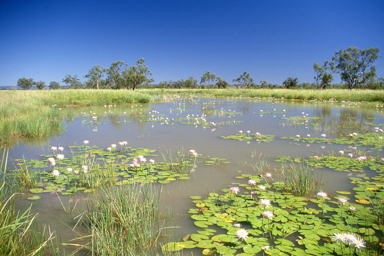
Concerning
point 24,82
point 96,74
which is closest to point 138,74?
point 96,74

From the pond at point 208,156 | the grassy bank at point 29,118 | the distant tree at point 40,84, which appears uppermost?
the distant tree at point 40,84

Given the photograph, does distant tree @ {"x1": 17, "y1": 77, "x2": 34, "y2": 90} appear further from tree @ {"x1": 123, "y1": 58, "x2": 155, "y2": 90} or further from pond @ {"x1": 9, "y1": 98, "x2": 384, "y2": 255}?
pond @ {"x1": 9, "y1": 98, "x2": 384, "y2": 255}

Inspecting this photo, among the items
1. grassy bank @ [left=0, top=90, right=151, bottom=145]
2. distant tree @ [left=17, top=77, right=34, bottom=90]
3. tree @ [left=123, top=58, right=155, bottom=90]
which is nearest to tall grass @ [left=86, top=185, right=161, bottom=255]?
grassy bank @ [left=0, top=90, right=151, bottom=145]

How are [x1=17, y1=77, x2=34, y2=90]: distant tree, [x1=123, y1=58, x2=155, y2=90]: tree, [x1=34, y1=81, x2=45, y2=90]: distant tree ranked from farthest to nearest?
1. [x1=34, y1=81, x2=45, y2=90]: distant tree
2. [x1=17, y1=77, x2=34, y2=90]: distant tree
3. [x1=123, y1=58, x2=155, y2=90]: tree

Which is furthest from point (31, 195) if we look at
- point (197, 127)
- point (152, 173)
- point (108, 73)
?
point (108, 73)

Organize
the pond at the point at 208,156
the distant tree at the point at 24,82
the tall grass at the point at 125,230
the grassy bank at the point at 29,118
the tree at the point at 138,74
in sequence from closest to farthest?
1. the tall grass at the point at 125,230
2. the pond at the point at 208,156
3. the grassy bank at the point at 29,118
4. the tree at the point at 138,74
5. the distant tree at the point at 24,82

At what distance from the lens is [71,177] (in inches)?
136

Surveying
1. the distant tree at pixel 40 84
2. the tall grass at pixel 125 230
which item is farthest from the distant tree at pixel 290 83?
the distant tree at pixel 40 84

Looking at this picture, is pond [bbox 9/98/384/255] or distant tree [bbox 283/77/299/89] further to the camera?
distant tree [bbox 283/77/299/89]

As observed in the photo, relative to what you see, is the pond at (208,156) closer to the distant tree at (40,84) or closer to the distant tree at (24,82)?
the distant tree at (24,82)

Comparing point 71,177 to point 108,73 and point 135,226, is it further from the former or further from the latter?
point 108,73

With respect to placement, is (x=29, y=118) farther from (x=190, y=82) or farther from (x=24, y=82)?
(x=24, y=82)

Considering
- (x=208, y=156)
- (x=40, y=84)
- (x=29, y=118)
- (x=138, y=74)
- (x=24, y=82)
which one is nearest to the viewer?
(x=208, y=156)

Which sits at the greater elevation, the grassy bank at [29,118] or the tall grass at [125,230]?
the grassy bank at [29,118]
